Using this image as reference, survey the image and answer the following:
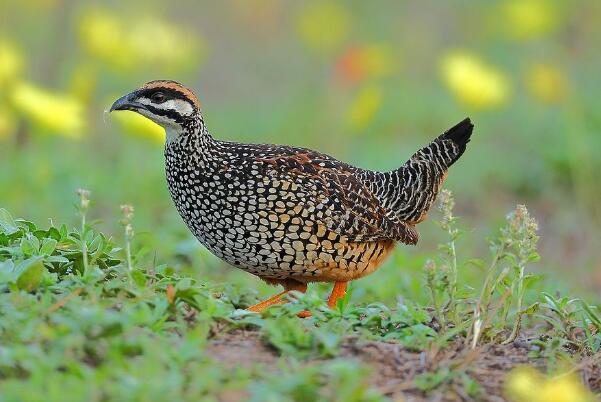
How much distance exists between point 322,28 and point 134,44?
4684 millimetres

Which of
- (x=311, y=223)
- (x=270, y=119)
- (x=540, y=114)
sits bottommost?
(x=311, y=223)

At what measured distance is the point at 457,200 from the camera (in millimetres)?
9602

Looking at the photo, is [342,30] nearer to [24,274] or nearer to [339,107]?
[339,107]

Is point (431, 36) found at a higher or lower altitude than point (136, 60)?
higher

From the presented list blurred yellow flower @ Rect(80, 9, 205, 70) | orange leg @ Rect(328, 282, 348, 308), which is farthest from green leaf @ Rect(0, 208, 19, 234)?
blurred yellow flower @ Rect(80, 9, 205, 70)

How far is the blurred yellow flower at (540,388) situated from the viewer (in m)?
3.06

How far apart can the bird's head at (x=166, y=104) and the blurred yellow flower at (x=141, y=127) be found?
2.79 metres

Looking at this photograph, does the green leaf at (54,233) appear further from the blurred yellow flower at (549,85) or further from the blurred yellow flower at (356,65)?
the blurred yellow flower at (356,65)

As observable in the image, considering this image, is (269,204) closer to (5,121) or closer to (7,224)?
(7,224)

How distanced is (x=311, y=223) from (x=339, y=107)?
6.05 meters

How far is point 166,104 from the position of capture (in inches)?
202

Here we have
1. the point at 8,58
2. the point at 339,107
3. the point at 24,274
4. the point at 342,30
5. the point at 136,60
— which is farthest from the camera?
the point at 342,30

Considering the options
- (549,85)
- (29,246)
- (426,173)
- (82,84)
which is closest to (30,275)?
(29,246)

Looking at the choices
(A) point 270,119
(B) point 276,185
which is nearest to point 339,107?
(A) point 270,119
